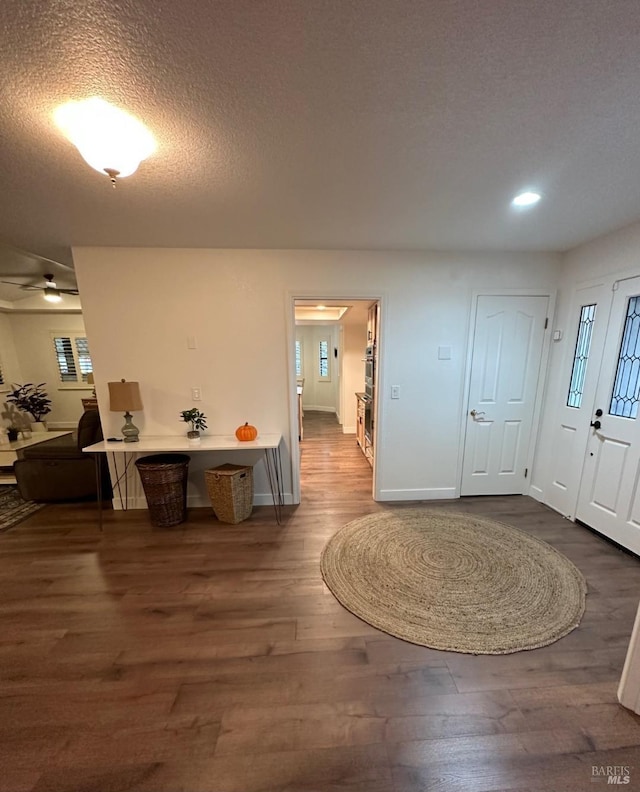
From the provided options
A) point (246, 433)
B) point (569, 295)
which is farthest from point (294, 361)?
point (569, 295)

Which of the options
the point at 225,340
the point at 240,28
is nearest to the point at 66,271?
the point at 225,340

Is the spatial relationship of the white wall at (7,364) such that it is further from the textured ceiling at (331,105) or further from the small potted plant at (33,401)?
the textured ceiling at (331,105)

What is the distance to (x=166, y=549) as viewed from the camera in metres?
2.42

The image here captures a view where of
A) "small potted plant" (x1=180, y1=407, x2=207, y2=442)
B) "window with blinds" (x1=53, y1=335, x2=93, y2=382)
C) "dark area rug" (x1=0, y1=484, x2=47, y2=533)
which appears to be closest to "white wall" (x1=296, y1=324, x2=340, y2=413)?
"window with blinds" (x1=53, y1=335, x2=93, y2=382)

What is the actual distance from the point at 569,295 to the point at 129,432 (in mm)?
4317

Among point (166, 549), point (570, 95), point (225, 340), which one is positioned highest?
point (570, 95)

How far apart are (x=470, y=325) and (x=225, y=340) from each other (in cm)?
240

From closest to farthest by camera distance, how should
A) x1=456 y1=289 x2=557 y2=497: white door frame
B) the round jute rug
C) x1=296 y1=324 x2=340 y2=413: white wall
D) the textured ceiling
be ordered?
the textured ceiling < the round jute rug < x1=456 y1=289 x2=557 y2=497: white door frame < x1=296 y1=324 x2=340 y2=413: white wall

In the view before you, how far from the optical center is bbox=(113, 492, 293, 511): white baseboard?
10.1 ft

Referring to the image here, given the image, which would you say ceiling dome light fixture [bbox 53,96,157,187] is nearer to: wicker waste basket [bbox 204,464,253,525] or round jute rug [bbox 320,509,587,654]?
wicker waste basket [bbox 204,464,253,525]

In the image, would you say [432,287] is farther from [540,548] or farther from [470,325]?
[540,548]

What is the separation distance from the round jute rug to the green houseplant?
665cm

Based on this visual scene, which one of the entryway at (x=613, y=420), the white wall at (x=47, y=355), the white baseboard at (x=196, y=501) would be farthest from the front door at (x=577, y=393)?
the white wall at (x=47, y=355)

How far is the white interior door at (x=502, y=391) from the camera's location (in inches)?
116
